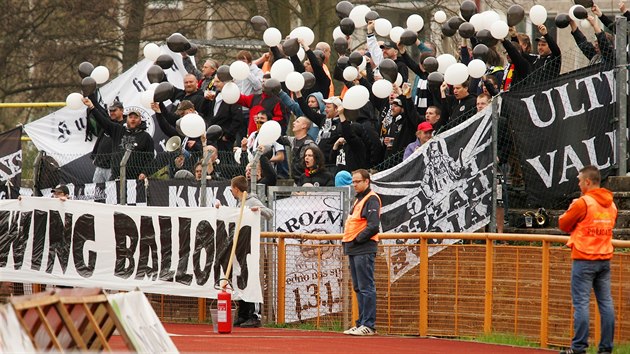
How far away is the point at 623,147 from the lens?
17547mm

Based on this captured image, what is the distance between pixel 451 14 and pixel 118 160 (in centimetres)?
→ 1308

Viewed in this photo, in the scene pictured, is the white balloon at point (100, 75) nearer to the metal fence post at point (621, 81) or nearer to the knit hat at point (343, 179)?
the knit hat at point (343, 179)

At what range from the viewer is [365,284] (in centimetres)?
1554

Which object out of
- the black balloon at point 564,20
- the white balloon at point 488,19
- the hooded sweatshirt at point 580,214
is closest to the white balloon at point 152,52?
the white balloon at point 488,19

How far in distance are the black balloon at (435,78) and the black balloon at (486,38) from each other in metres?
0.78

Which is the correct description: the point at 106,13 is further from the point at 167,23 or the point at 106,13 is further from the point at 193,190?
the point at 193,190

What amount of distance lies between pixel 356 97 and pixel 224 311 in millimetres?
3622

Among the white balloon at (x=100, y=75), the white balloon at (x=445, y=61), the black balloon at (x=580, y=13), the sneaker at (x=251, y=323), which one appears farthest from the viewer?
the white balloon at (x=100, y=75)

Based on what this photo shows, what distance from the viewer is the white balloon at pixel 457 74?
17984mm

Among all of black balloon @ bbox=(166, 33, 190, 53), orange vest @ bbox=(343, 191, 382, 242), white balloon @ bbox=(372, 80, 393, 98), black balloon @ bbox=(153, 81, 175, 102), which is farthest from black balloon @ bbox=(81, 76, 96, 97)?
orange vest @ bbox=(343, 191, 382, 242)

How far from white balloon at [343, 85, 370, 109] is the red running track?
10.4 ft

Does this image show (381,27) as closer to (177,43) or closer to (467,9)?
(467,9)

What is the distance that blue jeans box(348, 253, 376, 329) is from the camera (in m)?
15.5

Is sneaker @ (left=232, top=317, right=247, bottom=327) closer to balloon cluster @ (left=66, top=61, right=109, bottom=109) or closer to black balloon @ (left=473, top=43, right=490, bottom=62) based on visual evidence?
black balloon @ (left=473, top=43, right=490, bottom=62)
